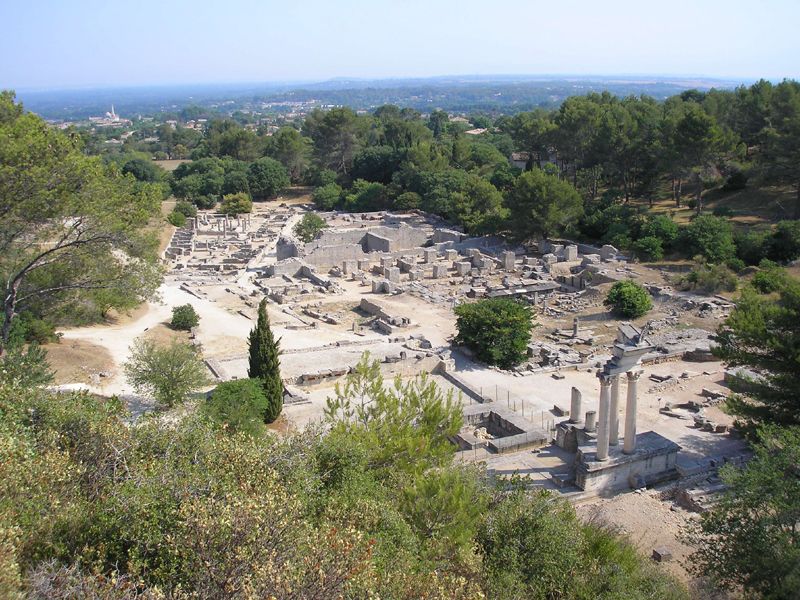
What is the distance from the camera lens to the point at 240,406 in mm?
17172

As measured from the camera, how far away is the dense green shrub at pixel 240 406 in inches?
649

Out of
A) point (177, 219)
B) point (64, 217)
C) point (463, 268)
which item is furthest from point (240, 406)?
point (177, 219)

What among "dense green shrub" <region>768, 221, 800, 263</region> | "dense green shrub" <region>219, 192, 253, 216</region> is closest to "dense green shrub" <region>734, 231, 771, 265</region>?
"dense green shrub" <region>768, 221, 800, 263</region>

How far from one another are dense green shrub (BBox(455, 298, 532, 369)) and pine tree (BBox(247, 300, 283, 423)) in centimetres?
896

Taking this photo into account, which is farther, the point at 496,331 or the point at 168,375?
the point at 496,331

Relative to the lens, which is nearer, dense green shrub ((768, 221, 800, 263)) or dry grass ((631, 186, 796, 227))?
dense green shrub ((768, 221, 800, 263))

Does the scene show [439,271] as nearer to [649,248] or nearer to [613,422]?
[649,248]

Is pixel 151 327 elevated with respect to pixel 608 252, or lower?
elevated

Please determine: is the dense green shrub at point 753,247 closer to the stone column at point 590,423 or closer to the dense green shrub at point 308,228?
the stone column at point 590,423

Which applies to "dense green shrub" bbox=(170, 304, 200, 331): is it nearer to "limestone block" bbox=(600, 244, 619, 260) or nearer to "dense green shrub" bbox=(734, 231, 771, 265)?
"limestone block" bbox=(600, 244, 619, 260)

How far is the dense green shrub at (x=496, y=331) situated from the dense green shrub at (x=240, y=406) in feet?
31.3

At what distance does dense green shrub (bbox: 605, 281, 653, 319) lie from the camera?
3200cm

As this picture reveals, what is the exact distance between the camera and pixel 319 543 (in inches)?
339

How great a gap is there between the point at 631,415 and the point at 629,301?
1587 centimetres
